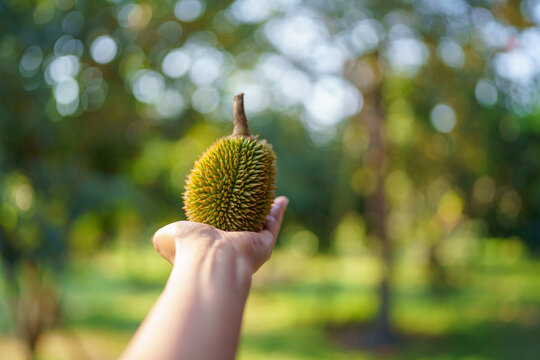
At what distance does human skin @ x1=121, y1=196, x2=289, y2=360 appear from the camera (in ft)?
3.75

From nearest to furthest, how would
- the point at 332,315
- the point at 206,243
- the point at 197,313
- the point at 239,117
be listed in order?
the point at 197,313
the point at 206,243
the point at 239,117
the point at 332,315

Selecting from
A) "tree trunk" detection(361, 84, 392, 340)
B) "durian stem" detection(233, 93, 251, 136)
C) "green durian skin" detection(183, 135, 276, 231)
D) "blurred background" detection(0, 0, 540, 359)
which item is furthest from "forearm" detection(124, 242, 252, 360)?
"tree trunk" detection(361, 84, 392, 340)

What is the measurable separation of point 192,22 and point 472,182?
5.41 meters

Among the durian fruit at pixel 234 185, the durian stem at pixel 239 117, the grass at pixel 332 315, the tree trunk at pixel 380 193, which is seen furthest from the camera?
the tree trunk at pixel 380 193

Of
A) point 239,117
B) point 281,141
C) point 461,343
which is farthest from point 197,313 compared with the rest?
point 461,343

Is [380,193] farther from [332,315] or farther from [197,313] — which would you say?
[197,313]

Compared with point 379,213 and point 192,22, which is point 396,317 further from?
point 192,22

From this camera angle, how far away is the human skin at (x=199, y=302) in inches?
45.0

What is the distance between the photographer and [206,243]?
1585 mm

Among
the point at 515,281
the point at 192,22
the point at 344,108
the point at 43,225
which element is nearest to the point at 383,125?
the point at 344,108

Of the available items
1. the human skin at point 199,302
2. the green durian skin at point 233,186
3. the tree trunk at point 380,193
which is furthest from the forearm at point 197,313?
the tree trunk at point 380,193

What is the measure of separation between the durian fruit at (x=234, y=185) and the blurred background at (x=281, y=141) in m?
3.24

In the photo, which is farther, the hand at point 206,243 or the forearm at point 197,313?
the hand at point 206,243

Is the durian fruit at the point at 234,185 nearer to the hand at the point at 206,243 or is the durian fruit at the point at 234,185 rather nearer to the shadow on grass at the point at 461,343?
the hand at the point at 206,243
